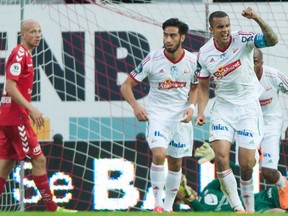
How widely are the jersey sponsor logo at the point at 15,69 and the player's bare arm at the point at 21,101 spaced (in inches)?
3.0

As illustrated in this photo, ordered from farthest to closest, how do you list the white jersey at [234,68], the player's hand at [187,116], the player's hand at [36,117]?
the player's hand at [187,116] < the white jersey at [234,68] < the player's hand at [36,117]

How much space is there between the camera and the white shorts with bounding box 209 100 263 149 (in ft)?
52.0

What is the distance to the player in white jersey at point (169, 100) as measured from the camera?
16641mm

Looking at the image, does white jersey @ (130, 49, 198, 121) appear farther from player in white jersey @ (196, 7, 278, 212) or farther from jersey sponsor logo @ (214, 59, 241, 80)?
jersey sponsor logo @ (214, 59, 241, 80)

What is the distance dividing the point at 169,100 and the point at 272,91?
4.06 feet

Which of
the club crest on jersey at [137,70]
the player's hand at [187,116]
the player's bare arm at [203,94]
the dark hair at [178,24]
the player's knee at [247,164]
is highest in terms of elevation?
the dark hair at [178,24]

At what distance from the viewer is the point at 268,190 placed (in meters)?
17.4

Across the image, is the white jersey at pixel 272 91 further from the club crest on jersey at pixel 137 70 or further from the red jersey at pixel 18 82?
the red jersey at pixel 18 82

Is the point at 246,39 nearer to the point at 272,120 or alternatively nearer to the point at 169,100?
the point at 169,100

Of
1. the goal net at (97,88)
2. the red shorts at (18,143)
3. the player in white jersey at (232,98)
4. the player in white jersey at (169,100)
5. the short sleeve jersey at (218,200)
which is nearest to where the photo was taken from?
the player in white jersey at (232,98)

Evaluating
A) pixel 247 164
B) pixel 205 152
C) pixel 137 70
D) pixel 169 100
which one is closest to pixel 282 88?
pixel 205 152

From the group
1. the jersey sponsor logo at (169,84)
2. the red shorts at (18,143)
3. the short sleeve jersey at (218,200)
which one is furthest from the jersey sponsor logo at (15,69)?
the short sleeve jersey at (218,200)

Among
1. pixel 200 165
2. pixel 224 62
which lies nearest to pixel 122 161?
pixel 200 165

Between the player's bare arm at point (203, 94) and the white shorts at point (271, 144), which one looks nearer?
the player's bare arm at point (203, 94)
